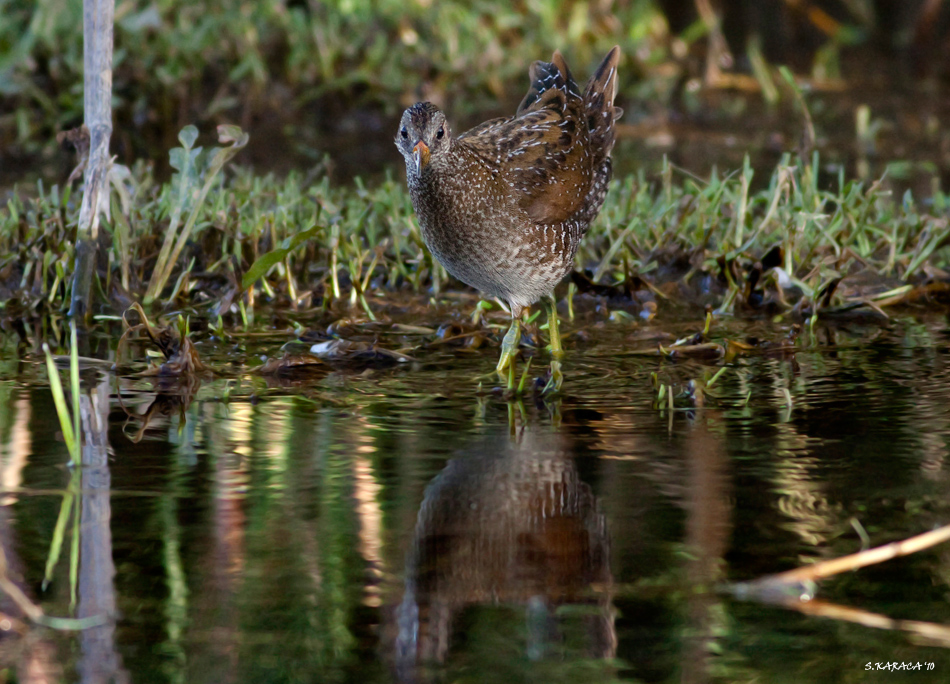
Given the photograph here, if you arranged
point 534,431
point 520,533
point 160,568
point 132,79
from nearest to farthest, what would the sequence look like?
1. point 160,568
2. point 520,533
3. point 534,431
4. point 132,79

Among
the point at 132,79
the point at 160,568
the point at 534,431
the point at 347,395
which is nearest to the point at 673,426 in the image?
the point at 534,431

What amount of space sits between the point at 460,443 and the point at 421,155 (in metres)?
1.15

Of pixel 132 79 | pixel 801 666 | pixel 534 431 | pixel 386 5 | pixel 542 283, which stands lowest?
pixel 801 666

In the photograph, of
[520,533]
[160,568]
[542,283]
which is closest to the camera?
[160,568]

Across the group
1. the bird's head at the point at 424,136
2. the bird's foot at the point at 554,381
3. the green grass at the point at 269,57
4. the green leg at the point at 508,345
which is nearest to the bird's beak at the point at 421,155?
the bird's head at the point at 424,136

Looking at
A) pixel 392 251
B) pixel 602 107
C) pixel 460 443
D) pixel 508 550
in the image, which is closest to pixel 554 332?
pixel 460 443

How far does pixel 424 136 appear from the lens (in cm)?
472

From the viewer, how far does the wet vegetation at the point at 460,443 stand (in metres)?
2.73

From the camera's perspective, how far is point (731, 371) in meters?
4.82

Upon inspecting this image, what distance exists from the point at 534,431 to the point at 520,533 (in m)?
0.85

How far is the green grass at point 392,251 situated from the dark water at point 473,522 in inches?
36.1

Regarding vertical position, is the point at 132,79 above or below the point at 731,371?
above

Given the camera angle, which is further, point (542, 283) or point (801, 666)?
point (542, 283)

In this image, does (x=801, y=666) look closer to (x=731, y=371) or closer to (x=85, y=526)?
(x=85, y=526)
